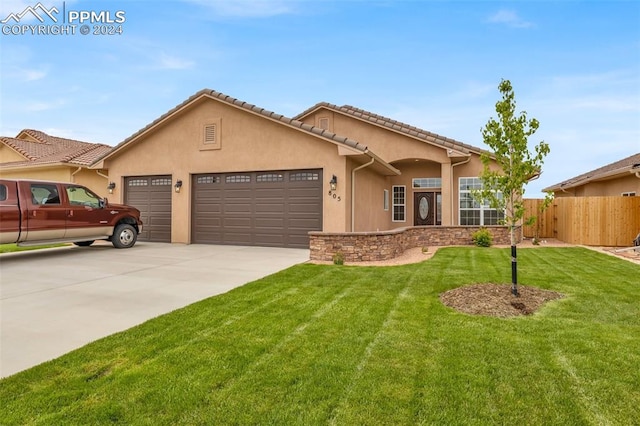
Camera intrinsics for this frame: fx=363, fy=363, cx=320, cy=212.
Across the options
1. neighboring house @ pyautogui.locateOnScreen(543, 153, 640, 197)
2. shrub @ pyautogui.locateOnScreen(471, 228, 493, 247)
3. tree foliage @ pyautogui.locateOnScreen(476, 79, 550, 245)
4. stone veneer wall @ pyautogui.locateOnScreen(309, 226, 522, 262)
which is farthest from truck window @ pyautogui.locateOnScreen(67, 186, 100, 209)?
neighboring house @ pyautogui.locateOnScreen(543, 153, 640, 197)

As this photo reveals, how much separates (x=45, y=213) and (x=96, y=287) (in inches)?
200

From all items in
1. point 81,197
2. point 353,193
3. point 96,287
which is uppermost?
point 353,193

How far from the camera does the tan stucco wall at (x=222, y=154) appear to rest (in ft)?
38.4

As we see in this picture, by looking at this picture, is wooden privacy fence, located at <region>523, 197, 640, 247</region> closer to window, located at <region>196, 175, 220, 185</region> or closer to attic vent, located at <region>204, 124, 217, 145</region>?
window, located at <region>196, 175, 220, 185</region>

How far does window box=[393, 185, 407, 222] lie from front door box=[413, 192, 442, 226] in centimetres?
51

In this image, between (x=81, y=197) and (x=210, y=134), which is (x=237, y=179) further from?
(x=81, y=197)

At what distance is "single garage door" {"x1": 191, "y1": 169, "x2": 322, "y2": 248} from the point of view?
39.9ft

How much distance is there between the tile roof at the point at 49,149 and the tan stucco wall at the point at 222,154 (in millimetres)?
3204

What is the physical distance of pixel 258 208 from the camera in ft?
42.1

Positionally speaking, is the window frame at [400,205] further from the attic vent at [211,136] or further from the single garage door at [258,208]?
the attic vent at [211,136]

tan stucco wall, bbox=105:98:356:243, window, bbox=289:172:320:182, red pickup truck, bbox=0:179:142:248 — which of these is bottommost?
red pickup truck, bbox=0:179:142:248

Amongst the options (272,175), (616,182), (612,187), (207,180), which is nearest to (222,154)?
(207,180)

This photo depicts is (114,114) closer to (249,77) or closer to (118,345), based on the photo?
(249,77)

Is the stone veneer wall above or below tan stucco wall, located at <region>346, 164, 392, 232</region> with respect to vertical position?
below
